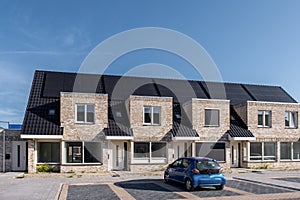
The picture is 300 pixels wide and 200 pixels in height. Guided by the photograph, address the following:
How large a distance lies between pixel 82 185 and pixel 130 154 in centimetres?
664

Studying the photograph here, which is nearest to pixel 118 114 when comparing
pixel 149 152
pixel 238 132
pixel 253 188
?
pixel 149 152

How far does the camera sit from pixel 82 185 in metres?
15.1

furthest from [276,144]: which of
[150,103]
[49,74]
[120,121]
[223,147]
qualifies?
[49,74]

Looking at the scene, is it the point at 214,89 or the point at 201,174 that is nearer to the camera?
the point at 201,174

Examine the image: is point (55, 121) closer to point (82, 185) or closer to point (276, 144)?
point (82, 185)

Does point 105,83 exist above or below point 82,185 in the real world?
above

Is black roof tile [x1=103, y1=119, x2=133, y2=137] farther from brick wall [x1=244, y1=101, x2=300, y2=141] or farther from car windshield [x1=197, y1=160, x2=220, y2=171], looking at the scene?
brick wall [x1=244, y1=101, x2=300, y2=141]

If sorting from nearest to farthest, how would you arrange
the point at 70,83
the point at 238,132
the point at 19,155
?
1. the point at 19,155
2. the point at 238,132
3. the point at 70,83

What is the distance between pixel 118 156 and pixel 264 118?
11.0 m

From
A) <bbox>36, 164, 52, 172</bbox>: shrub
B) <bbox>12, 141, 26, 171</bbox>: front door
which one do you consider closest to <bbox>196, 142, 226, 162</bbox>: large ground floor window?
<bbox>36, 164, 52, 172</bbox>: shrub

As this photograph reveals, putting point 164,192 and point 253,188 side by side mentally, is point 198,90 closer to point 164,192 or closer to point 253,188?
point 253,188

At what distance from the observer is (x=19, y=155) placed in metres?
21.0

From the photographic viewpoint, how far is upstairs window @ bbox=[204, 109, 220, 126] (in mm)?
23547

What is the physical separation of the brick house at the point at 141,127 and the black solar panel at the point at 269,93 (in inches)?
99.1
